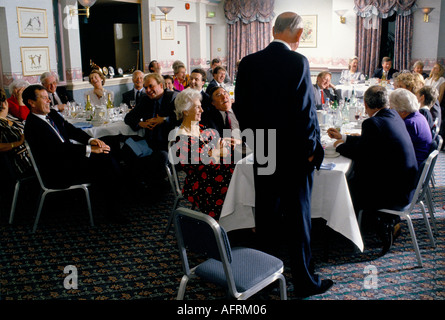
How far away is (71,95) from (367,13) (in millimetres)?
A: 7081

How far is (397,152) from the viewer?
3172 millimetres

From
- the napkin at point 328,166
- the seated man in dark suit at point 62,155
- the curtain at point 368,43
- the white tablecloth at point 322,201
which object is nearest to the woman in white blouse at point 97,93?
the seated man in dark suit at point 62,155

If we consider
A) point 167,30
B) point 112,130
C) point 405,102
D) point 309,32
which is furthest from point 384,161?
point 309,32

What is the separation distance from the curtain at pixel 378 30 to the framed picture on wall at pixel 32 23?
281 inches

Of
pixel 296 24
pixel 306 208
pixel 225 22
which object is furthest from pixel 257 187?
pixel 225 22

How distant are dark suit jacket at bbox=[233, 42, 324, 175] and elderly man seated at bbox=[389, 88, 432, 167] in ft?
→ 4.31

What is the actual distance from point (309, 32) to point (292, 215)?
9981 millimetres

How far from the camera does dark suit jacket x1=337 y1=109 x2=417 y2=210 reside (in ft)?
10.3

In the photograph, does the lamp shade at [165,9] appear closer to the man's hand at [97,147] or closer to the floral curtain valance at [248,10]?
the floral curtain valance at [248,10]

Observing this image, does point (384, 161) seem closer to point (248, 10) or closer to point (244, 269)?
point (244, 269)

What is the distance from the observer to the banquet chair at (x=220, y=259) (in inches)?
77.6

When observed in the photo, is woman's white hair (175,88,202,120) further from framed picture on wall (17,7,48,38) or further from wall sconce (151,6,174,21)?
wall sconce (151,6,174,21)
